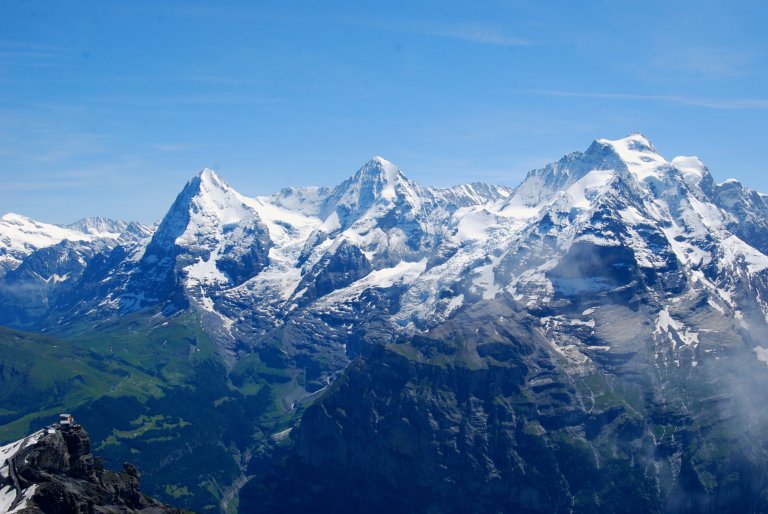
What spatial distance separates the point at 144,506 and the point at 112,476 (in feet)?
33.6

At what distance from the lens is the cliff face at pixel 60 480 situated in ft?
530

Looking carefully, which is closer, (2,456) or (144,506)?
(2,456)

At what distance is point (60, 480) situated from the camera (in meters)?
173

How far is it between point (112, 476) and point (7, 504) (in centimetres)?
3706

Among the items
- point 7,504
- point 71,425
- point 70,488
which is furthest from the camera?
point 71,425

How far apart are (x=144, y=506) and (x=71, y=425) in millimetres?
25578

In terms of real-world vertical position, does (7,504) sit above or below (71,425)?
below

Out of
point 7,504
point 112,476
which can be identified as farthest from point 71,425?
point 7,504

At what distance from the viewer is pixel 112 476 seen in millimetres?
195625

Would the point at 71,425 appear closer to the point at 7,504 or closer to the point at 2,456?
the point at 2,456

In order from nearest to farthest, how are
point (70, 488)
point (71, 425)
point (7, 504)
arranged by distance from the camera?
point (7, 504)
point (70, 488)
point (71, 425)

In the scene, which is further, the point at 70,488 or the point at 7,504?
the point at 70,488

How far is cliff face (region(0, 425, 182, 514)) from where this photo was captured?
6358 inches

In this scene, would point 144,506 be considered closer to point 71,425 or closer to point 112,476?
point 112,476
